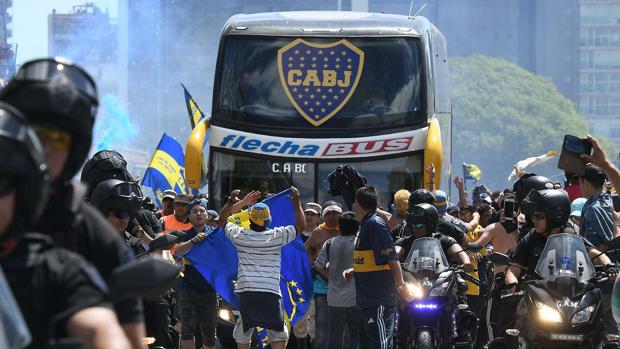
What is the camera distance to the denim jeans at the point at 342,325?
13438mm

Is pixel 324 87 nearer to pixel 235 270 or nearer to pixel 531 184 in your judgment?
pixel 235 270

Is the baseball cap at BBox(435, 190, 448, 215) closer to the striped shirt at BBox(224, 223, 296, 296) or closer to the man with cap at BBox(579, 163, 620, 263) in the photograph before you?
the striped shirt at BBox(224, 223, 296, 296)

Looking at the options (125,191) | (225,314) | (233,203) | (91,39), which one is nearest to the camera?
(125,191)

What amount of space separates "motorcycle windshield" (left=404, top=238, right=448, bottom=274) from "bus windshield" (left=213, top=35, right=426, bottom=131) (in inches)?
275

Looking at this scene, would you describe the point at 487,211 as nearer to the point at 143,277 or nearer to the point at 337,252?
the point at 337,252

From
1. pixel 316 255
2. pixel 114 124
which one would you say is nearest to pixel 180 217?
pixel 316 255

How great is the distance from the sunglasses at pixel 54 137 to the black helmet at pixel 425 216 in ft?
25.8

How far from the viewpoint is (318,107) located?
63.4ft

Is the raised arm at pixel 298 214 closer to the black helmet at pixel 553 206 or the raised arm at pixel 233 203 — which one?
the raised arm at pixel 233 203

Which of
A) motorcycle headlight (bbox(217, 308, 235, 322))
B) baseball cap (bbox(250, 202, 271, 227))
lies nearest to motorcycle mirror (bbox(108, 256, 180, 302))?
baseball cap (bbox(250, 202, 271, 227))

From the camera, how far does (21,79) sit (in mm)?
4770

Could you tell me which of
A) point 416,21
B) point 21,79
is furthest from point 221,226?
point 21,79

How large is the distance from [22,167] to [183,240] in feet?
24.1

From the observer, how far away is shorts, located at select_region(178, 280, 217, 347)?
14.6 meters
